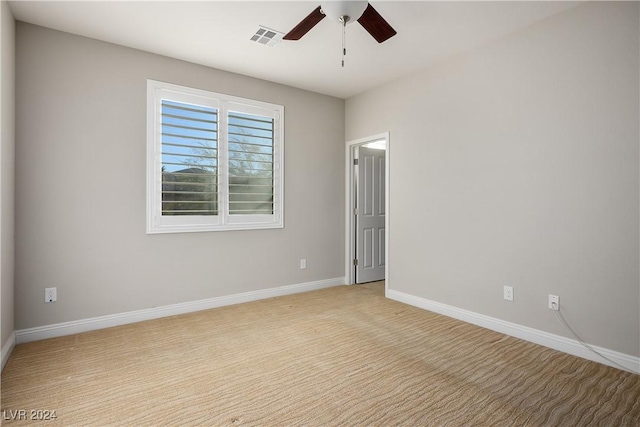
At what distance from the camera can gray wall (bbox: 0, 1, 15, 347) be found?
2379 millimetres

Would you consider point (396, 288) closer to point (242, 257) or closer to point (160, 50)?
point (242, 257)

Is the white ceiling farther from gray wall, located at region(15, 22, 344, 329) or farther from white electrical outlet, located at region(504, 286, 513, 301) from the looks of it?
white electrical outlet, located at region(504, 286, 513, 301)

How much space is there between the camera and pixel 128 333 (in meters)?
3.06

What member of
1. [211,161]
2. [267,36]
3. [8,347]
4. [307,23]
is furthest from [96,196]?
[307,23]

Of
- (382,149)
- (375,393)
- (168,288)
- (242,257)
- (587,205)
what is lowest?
(375,393)

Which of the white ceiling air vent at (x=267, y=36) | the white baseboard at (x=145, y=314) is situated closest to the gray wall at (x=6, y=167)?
the white baseboard at (x=145, y=314)

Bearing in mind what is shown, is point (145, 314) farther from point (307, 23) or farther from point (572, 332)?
point (572, 332)

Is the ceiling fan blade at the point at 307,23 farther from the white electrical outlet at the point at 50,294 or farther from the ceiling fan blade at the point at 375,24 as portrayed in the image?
the white electrical outlet at the point at 50,294

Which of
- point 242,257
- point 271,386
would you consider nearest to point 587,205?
point 271,386

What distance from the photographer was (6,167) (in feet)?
8.19

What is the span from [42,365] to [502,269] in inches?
152

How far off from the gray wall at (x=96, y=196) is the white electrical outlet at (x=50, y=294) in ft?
0.12

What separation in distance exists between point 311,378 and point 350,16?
7.94 feet

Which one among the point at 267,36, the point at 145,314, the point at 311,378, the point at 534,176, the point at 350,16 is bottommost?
the point at 311,378
